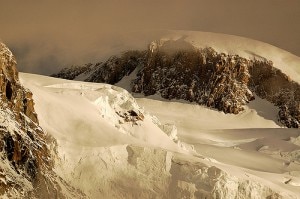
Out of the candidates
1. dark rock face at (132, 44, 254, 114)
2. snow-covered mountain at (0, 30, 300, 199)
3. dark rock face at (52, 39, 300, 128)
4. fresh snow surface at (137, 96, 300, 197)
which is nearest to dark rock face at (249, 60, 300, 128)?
dark rock face at (52, 39, 300, 128)

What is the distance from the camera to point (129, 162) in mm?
52625

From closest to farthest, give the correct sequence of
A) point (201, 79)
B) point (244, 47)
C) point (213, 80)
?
point (213, 80)
point (201, 79)
point (244, 47)

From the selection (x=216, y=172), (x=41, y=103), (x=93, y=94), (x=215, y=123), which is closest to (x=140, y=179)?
(x=216, y=172)

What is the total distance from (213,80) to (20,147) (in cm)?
10952

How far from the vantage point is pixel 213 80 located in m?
153

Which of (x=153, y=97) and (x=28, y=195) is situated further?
(x=153, y=97)

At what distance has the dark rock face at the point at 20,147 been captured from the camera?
145 feet

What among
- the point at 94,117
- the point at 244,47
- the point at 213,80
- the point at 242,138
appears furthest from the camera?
the point at 244,47

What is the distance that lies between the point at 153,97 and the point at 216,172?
3934 inches

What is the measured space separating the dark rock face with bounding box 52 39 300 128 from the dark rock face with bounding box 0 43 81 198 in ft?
340

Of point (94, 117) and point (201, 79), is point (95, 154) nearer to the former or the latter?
point (94, 117)

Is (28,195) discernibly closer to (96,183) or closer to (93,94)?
(96,183)

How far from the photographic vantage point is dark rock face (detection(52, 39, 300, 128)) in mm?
151500

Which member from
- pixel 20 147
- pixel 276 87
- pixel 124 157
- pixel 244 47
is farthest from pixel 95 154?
pixel 244 47
